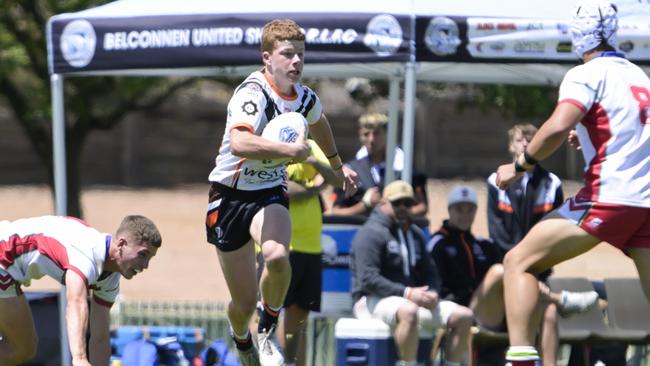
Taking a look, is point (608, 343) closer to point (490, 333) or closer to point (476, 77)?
point (490, 333)

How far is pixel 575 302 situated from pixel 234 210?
3080 millimetres

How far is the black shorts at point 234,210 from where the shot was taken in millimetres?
7703

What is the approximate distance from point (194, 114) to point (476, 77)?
66.0 ft

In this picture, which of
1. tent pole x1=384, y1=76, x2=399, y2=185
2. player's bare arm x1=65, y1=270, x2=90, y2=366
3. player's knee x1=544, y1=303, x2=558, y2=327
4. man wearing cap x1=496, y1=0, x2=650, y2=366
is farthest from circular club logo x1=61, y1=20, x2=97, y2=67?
man wearing cap x1=496, y1=0, x2=650, y2=366

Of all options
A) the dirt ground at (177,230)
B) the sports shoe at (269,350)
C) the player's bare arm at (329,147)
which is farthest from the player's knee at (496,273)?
the dirt ground at (177,230)

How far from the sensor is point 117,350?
9977mm

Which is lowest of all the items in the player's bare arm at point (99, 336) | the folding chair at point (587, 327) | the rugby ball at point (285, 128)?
the folding chair at point (587, 327)

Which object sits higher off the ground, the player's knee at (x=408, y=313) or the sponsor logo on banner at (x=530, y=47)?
the sponsor logo on banner at (x=530, y=47)

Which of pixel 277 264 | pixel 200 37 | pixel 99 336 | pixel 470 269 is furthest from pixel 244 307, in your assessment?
pixel 200 37

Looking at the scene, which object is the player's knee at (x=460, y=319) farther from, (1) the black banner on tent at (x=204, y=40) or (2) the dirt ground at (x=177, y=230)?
(2) the dirt ground at (x=177, y=230)

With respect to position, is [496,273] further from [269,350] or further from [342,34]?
[269,350]

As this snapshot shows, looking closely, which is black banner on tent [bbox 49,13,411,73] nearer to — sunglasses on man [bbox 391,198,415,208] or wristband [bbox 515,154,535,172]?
sunglasses on man [bbox 391,198,415,208]

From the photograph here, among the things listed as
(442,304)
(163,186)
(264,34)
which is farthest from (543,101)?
→ (163,186)

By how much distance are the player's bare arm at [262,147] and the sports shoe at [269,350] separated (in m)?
1.13
